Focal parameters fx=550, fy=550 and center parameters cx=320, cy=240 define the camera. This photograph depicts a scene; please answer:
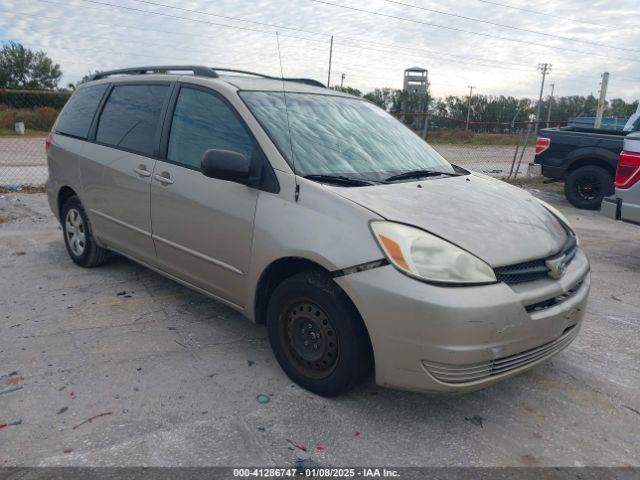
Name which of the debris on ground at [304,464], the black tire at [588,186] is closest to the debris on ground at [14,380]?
the debris on ground at [304,464]

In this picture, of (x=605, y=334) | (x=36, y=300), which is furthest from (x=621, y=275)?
(x=36, y=300)

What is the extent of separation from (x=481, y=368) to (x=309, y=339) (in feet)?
3.11

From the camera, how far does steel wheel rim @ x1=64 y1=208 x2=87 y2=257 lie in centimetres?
514

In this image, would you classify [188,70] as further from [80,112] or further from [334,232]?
[334,232]

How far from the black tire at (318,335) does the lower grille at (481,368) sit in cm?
39

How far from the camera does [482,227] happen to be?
295 cm

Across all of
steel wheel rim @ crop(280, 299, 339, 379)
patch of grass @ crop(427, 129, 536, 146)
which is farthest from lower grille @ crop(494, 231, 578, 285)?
patch of grass @ crop(427, 129, 536, 146)

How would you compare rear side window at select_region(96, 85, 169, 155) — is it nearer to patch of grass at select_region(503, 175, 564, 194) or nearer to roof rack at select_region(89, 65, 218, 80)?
roof rack at select_region(89, 65, 218, 80)

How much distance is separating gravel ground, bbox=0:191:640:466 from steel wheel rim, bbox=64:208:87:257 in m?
0.79

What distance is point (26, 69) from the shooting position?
43219 mm

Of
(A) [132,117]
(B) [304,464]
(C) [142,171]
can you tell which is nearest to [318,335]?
(B) [304,464]

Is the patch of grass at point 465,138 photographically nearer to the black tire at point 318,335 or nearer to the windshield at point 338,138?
the windshield at point 338,138

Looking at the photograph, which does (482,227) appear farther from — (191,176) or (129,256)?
(129,256)

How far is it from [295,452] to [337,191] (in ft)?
4.44
